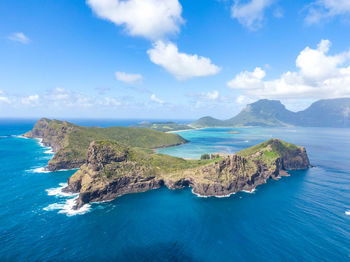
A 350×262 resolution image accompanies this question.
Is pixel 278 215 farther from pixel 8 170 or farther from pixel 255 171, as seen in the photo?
pixel 8 170

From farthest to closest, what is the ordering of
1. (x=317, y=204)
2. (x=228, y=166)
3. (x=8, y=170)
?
(x=8, y=170), (x=228, y=166), (x=317, y=204)

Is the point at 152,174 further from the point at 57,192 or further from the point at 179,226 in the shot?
the point at 57,192

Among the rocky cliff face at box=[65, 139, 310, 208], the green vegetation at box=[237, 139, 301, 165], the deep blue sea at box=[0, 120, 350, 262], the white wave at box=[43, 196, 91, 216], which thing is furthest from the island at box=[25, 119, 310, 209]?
the deep blue sea at box=[0, 120, 350, 262]

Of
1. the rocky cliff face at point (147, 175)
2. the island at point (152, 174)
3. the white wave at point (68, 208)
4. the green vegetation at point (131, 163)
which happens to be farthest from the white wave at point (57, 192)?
the green vegetation at point (131, 163)

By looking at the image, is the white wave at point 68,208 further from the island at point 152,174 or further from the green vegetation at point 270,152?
the green vegetation at point 270,152

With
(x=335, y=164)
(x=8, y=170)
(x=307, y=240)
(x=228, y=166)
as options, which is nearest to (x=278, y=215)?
(x=307, y=240)

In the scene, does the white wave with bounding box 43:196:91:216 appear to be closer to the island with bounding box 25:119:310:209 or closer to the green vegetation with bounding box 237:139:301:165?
the island with bounding box 25:119:310:209
